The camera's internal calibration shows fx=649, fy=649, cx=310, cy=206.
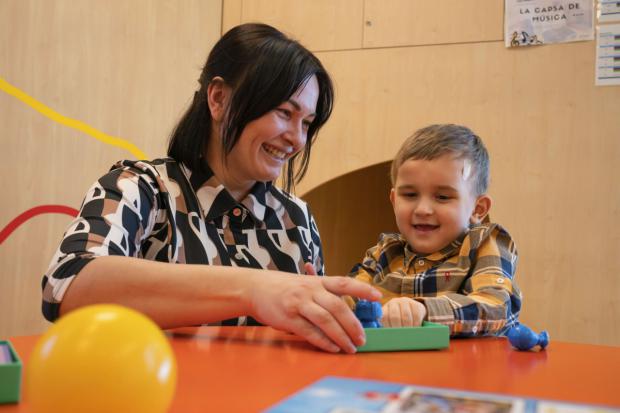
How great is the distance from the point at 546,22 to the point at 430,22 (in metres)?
0.48

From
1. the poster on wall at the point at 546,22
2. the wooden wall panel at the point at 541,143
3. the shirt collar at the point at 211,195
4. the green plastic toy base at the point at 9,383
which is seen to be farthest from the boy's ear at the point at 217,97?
the poster on wall at the point at 546,22

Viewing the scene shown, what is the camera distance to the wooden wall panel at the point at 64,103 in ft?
6.43

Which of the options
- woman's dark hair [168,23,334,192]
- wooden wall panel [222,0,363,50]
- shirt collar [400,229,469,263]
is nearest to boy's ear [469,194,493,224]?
shirt collar [400,229,469,263]

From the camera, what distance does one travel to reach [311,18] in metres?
3.03

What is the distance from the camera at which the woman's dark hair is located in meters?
1.48

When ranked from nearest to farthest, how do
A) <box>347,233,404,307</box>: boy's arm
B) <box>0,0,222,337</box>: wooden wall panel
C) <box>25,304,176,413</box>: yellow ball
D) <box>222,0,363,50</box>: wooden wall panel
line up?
<box>25,304,176,413</box>: yellow ball < <box>347,233,404,307</box>: boy's arm < <box>0,0,222,337</box>: wooden wall panel < <box>222,0,363,50</box>: wooden wall panel

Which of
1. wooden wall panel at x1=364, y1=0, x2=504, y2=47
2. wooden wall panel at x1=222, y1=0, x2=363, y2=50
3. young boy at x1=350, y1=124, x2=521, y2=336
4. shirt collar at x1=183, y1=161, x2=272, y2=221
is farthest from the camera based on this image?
wooden wall panel at x1=222, y1=0, x2=363, y2=50

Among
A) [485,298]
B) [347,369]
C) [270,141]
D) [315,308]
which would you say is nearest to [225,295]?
[315,308]

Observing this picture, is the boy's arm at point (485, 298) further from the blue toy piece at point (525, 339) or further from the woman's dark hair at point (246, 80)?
the woman's dark hair at point (246, 80)

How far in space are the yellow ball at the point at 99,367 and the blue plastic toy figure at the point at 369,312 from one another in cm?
55

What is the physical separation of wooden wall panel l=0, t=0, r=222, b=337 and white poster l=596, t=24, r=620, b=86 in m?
1.55

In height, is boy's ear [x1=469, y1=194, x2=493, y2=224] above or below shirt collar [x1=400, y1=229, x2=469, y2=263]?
above

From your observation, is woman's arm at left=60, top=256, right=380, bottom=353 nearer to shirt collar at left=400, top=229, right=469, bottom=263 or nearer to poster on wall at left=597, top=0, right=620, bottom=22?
shirt collar at left=400, top=229, right=469, bottom=263

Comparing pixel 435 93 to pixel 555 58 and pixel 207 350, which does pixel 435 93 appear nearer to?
pixel 555 58
